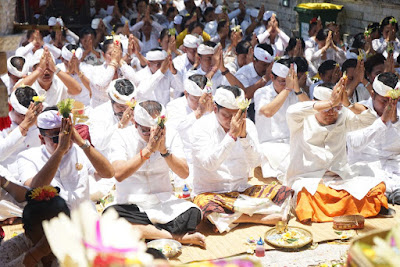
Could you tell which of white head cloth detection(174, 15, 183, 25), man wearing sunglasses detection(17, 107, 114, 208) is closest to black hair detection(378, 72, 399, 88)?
man wearing sunglasses detection(17, 107, 114, 208)

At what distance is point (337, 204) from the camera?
5.37m

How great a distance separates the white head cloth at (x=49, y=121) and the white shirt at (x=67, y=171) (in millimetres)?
216

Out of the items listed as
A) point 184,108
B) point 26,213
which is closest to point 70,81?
→ point 184,108

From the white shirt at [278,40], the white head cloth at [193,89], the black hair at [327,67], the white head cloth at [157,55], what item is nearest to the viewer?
the white head cloth at [193,89]

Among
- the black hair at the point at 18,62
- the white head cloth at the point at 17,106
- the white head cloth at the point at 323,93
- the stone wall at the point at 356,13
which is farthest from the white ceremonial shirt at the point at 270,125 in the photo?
the stone wall at the point at 356,13

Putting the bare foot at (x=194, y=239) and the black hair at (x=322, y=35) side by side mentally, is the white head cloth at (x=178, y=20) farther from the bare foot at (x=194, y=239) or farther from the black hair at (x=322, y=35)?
the bare foot at (x=194, y=239)

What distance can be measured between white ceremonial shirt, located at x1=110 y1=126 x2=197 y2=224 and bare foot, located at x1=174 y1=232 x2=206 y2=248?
0.19 m

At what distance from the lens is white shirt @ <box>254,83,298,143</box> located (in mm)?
6562

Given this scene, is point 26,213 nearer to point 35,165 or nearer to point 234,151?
point 35,165

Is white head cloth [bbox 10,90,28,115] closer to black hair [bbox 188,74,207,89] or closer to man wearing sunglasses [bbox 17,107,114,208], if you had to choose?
man wearing sunglasses [bbox 17,107,114,208]

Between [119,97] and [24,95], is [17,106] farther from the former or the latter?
[119,97]

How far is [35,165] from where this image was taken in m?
4.80

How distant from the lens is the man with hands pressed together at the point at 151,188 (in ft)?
15.8

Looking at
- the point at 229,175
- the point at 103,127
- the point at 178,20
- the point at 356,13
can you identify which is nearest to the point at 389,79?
the point at 229,175
